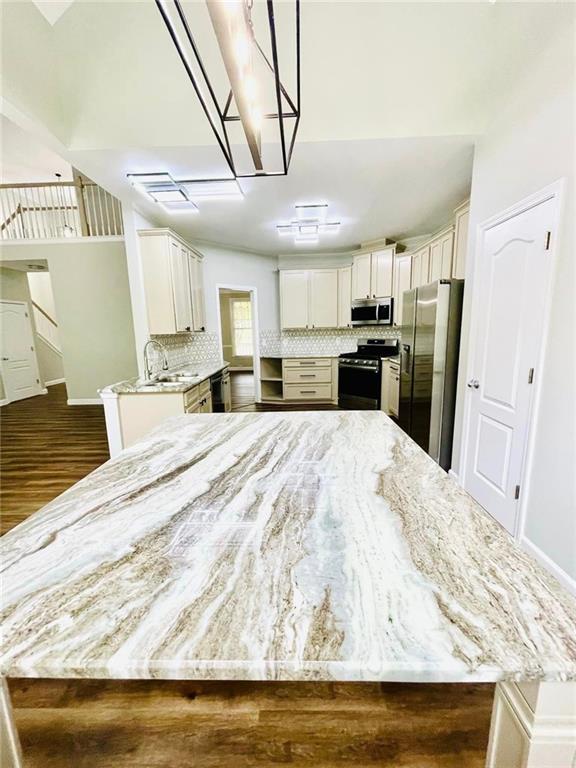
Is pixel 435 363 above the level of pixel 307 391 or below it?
above

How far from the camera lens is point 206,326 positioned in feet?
16.6

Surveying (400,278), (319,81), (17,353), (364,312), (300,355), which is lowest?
(300,355)

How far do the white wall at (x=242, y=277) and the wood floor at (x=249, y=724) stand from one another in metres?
4.47

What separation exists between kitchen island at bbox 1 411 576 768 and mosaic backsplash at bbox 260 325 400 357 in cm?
488

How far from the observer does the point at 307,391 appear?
223 inches

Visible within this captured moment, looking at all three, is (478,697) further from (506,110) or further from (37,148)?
(37,148)

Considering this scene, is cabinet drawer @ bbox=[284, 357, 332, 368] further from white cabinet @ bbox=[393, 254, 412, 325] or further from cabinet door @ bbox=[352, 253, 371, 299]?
white cabinet @ bbox=[393, 254, 412, 325]

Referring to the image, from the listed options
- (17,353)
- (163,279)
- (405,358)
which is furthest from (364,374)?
(17,353)

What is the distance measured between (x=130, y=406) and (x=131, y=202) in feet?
7.38

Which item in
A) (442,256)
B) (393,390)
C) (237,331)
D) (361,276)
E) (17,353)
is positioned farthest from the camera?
(237,331)

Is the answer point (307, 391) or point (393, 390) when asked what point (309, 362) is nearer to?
point (307, 391)

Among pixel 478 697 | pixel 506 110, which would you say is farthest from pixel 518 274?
pixel 478 697

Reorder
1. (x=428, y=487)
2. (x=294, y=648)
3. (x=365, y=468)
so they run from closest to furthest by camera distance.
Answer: (x=294, y=648) → (x=428, y=487) → (x=365, y=468)

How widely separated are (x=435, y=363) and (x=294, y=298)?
3278mm
